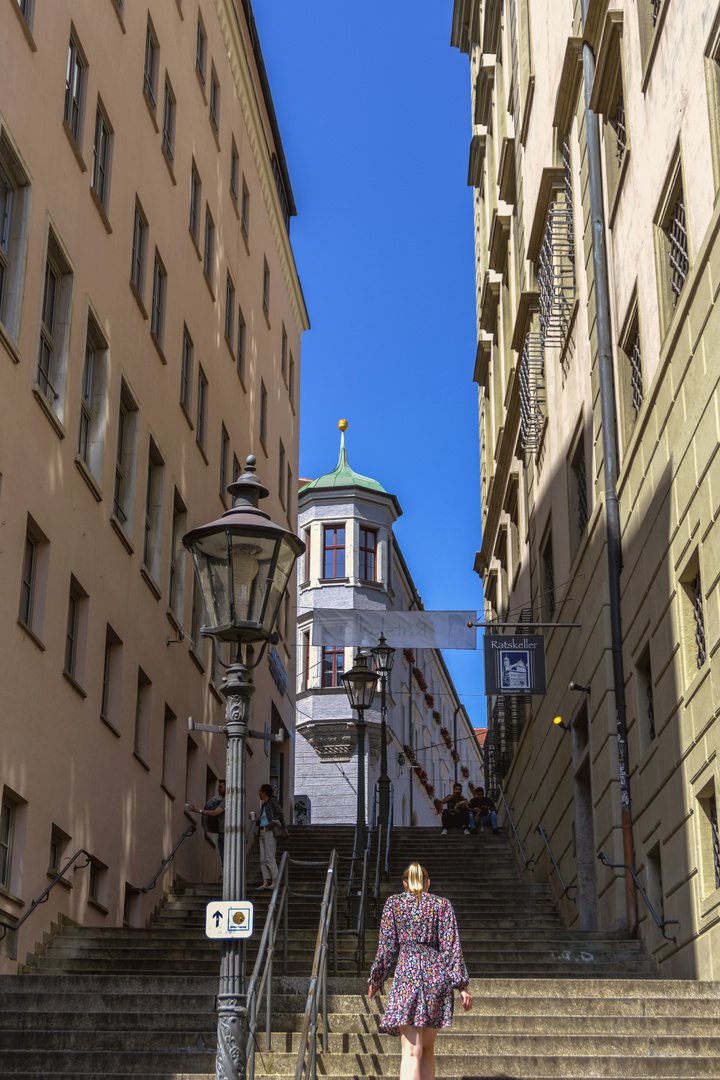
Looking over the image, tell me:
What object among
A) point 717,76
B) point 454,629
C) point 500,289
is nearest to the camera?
point 717,76

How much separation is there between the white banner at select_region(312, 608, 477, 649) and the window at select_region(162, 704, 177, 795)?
3250mm

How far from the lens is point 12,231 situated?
17.6 m

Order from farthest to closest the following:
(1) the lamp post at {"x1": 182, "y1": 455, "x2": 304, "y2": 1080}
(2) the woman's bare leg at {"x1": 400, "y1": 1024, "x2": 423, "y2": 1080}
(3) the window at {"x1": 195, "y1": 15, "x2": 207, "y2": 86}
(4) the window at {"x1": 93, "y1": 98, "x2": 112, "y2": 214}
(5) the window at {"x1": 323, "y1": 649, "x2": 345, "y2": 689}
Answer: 1. (5) the window at {"x1": 323, "y1": 649, "x2": 345, "y2": 689}
2. (3) the window at {"x1": 195, "y1": 15, "x2": 207, "y2": 86}
3. (4) the window at {"x1": 93, "y1": 98, "x2": 112, "y2": 214}
4. (2) the woman's bare leg at {"x1": 400, "y1": 1024, "x2": 423, "y2": 1080}
5. (1) the lamp post at {"x1": 182, "y1": 455, "x2": 304, "y2": 1080}

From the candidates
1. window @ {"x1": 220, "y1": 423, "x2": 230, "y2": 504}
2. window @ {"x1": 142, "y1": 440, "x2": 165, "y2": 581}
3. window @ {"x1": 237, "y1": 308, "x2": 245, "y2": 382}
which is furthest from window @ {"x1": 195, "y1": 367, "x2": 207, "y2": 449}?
window @ {"x1": 237, "y1": 308, "x2": 245, "y2": 382}

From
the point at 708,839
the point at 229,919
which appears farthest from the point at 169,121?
the point at 229,919

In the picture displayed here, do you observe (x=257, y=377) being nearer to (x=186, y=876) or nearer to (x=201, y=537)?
(x=186, y=876)

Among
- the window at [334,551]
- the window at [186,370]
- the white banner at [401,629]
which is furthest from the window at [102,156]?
the window at [334,551]

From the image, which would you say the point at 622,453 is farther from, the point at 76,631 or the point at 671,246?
the point at 76,631

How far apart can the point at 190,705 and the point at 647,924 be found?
38.7ft

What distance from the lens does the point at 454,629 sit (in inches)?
1009

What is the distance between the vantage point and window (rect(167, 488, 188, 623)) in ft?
83.6

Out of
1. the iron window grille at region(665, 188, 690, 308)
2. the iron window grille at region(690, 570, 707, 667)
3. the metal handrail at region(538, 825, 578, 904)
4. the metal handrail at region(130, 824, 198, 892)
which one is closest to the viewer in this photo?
the iron window grille at region(690, 570, 707, 667)

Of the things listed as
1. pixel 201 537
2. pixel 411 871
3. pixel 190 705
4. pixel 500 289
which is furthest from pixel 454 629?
pixel 201 537

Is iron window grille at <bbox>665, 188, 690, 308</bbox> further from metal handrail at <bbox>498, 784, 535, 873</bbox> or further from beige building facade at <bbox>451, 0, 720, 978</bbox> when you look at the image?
metal handrail at <bbox>498, 784, 535, 873</bbox>
